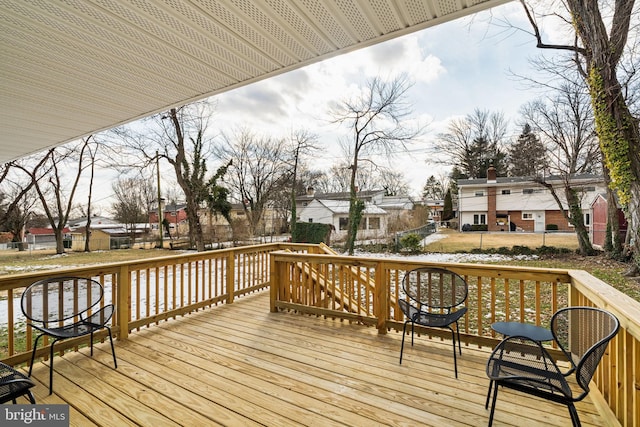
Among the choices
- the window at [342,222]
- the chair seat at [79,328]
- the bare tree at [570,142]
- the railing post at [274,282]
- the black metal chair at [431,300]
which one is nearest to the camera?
the chair seat at [79,328]

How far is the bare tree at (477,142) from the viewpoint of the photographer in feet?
78.4

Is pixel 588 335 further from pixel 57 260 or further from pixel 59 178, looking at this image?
pixel 59 178

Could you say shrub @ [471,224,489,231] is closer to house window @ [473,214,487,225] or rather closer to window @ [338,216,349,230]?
house window @ [473,214,487,225]

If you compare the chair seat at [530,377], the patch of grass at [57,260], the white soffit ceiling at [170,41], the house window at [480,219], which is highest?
the white soffit ceiling at [170,41]

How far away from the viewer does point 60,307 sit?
2629 mm

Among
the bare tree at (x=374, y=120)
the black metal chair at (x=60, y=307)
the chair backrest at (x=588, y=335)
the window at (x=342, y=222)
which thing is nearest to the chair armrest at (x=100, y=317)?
the black metal chair at (x=60, y=307)

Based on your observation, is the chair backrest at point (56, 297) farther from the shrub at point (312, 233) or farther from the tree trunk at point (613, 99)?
the shrub at point (312, 233)

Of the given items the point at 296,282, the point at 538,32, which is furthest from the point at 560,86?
the point at 296,282

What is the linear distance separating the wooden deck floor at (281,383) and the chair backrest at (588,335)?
1.61 ft

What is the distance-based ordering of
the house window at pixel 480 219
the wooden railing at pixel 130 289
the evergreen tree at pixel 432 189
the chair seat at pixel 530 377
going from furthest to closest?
1. the evergreen tree at pixel 432 189
2. the house window at pixel 480 219
3. the wooden railing at pixel 130 289
4. the chair seat at pixel 530 377

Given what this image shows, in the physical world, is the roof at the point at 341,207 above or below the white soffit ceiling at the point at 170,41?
below

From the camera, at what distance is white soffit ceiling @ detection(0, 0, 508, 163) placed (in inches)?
71.7

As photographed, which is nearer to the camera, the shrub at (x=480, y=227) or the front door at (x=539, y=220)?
the front door at (x=539, y=220)

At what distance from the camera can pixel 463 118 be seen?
24234 mm
